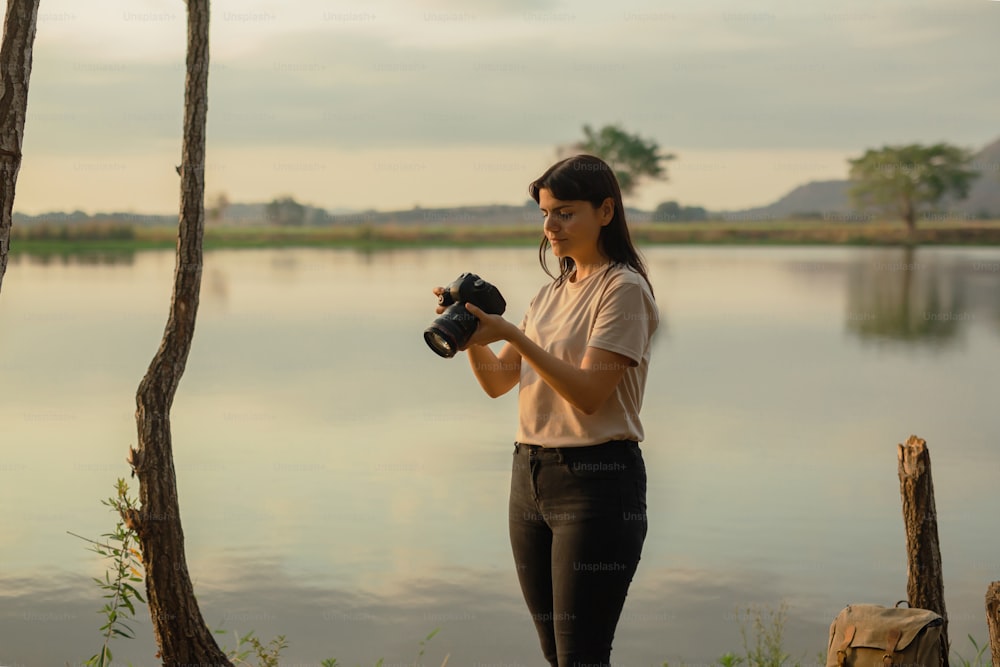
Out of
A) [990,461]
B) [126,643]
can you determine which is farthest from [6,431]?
[990,461]

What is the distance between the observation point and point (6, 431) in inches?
335

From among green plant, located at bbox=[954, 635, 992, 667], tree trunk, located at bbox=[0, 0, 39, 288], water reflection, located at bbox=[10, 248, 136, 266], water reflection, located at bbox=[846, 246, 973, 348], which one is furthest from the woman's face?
water reflection, located at bbox=[10, 248, 136, 266]

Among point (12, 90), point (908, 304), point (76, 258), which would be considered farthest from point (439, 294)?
point (76, 258)

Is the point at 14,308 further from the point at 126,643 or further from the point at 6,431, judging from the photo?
the point at 126,643

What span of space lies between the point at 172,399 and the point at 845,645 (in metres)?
1.90

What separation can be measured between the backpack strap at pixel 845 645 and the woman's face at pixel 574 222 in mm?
1337

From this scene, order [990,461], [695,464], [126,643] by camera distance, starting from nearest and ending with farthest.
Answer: [126,643], [695,464], [990,461]

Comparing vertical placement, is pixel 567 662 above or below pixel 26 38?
below

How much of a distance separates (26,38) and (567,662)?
1.81m

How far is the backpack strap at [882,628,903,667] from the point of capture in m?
2.67

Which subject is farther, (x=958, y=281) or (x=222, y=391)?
(x=958, y=281)

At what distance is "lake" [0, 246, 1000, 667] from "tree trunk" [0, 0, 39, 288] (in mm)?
1106

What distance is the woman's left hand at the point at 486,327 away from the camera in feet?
6.59

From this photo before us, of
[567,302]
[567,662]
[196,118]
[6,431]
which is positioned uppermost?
[196,118]
